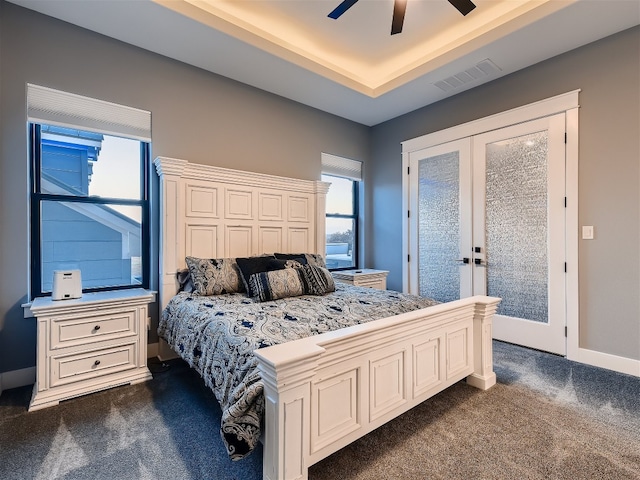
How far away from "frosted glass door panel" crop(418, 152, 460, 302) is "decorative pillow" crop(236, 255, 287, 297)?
2138mm

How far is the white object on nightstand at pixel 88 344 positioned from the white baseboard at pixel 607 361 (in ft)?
12.5

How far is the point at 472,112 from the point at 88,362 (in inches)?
177

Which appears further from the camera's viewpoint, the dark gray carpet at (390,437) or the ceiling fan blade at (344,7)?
the ceiling fan blade at (344,7)

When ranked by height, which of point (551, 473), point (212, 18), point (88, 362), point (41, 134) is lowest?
point (551, 473)

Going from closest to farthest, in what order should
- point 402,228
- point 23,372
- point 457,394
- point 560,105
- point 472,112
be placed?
point 457,394
point 23,372
point 560,105
point 472,112
point 402,228

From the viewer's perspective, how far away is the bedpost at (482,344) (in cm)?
232

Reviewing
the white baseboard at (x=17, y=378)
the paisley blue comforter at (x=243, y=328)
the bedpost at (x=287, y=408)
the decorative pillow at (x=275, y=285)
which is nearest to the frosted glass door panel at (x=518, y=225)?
the paisley blue comforter at (x=243, y=328)

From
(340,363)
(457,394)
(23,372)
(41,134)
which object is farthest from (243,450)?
(41,134)

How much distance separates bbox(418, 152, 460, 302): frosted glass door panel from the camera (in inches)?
152

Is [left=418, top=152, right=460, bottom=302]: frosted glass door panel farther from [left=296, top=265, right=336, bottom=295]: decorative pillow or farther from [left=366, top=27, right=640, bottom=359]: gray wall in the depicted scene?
[left=296, top=265, right=336, bottom=295]: decorative pillow

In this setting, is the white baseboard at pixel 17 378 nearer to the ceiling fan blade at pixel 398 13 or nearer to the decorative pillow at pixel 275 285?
the decorative pillow at pixel 275 285

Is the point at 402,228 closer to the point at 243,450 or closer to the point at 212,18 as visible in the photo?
the point at 212,18

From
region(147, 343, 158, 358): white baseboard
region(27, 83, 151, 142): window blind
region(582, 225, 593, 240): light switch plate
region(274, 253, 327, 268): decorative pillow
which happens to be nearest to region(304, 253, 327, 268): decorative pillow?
region(274, 253, 327, 268): decorative pillow

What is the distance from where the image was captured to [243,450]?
1.24 meters
